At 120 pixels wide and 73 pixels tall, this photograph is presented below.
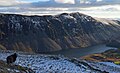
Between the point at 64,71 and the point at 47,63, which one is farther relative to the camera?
the point at 47,63

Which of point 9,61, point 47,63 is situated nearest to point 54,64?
point 47,63

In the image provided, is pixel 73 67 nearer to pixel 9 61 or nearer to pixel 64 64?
pixel 64 64

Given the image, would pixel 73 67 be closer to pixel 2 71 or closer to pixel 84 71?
pixel 84 71

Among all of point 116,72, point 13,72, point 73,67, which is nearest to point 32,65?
point 73,67

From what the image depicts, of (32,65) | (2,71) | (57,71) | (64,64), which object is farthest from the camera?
(64,64)

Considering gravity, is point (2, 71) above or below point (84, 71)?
above

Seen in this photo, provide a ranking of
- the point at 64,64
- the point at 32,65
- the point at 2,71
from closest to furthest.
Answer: the point at 2,71 → the point at 32,65 → the point at 64,64

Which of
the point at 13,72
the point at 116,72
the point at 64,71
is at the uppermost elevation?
A: the point at 13,72

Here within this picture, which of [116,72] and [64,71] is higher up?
[64,71]

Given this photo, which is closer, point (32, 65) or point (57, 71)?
point (57, 71)
